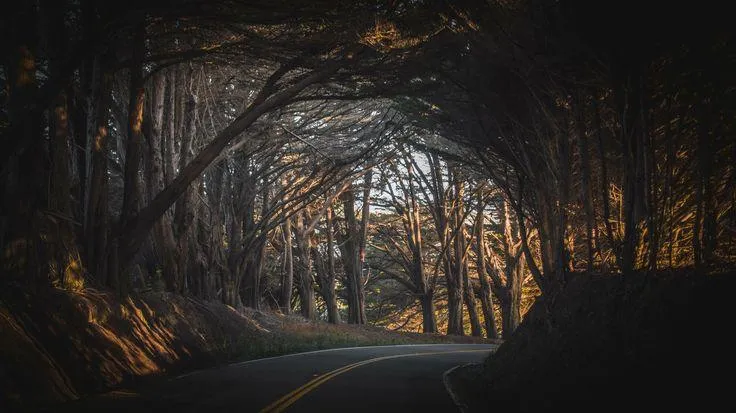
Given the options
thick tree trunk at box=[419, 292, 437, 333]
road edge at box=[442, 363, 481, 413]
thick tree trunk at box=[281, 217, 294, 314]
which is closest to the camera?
road edge at box=[442, 363, 481, 413]

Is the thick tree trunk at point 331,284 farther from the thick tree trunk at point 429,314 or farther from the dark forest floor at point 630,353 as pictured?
the dark forest floor at point 630,353

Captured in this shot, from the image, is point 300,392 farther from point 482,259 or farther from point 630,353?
point 482,259

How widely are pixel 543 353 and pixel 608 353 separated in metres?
2.56

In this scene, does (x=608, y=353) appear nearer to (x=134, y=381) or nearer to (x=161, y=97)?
(x=134, y=381)

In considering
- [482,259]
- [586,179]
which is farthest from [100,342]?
[482,259]

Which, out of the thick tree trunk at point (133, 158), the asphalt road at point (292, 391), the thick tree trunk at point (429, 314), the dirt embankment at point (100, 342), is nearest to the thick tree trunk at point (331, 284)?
the thick tree trunk at point (429, 314)

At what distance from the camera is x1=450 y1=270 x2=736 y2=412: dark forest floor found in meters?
5.43

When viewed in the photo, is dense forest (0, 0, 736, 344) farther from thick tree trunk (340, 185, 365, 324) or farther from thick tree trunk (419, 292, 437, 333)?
thick tree trunk (419, 292, 437, 333)

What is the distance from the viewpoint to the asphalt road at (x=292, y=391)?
25.8ft

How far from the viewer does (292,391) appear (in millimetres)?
9508

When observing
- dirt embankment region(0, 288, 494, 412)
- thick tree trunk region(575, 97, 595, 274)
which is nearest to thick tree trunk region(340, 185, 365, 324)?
dirt embankment region(0, 288, 494, 412)

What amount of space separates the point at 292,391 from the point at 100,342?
3.42 m

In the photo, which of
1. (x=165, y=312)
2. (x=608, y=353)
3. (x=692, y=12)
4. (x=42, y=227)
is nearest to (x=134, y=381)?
(x=42, y=227)

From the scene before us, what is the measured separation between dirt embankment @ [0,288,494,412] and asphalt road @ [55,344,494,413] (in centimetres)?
59
